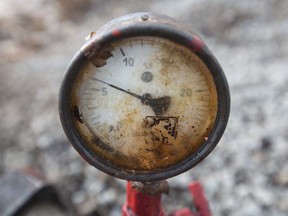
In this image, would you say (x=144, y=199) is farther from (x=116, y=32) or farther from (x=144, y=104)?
(x=116, y=32)

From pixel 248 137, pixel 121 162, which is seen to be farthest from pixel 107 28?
pixel 248 137

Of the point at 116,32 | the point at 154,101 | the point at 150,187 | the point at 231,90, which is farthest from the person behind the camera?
the point at 231,90

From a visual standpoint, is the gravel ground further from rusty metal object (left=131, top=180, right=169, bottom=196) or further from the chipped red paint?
the chipped red paint

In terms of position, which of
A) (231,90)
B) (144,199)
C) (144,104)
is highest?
(231,90)

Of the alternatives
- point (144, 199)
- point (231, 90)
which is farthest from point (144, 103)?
point (231, 90)

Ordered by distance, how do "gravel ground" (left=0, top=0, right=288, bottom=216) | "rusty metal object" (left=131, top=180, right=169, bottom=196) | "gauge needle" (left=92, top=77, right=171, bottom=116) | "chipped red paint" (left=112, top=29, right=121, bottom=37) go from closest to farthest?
1. "chipped red paint" (left=112, top=29, right=121, bottom=37)
2. "gauge needle" (left=92, top=77, right=171, bottom=116)
3. "rusty metal object" (left=131, top=180, right=169, bottom=196)
4. "gravel ground" (left=0, top=0, right=288, bottom=216)

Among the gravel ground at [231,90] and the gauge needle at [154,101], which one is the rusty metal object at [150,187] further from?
the gravel ground at [231,90]

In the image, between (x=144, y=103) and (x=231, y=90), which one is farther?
(x=231, y=90)

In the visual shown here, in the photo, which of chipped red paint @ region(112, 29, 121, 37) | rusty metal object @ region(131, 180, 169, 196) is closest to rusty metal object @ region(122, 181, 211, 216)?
rusty metal object @ region(131, 180, 169, 196)

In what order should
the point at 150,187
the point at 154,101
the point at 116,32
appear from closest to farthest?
the point at 116,32 < the point at 154,101 < the point at 150,187
